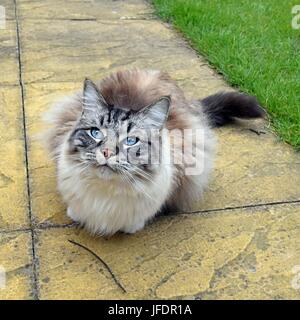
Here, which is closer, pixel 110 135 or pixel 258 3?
pixel 110 135

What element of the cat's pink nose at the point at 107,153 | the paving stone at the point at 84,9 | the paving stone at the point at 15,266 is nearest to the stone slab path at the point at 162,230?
the paving stone at the point at 15,266

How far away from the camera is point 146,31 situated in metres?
5.06

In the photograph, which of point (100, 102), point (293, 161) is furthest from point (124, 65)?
point (100, 102)

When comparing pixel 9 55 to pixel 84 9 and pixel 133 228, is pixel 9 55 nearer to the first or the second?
pixel 84 9

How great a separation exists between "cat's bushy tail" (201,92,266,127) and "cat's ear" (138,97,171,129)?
3.70 ft

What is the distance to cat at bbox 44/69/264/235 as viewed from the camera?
2.18 metres

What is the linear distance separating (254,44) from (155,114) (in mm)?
2621

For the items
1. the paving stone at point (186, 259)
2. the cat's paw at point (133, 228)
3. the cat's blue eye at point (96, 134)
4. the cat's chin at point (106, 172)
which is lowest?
the paving stone at point (186, 259)

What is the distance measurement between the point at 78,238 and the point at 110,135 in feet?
2.04

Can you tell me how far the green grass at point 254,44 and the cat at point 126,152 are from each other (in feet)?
3.29

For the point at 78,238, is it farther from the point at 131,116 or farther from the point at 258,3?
the point at 258,3

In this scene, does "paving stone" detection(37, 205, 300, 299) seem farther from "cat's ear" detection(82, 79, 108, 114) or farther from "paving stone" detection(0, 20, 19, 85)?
"paving stone" detection(0, 20, 19, 85)

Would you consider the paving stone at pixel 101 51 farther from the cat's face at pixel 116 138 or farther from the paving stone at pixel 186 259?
the cat's face at pixel 116 138

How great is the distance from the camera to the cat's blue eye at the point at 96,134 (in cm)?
220
